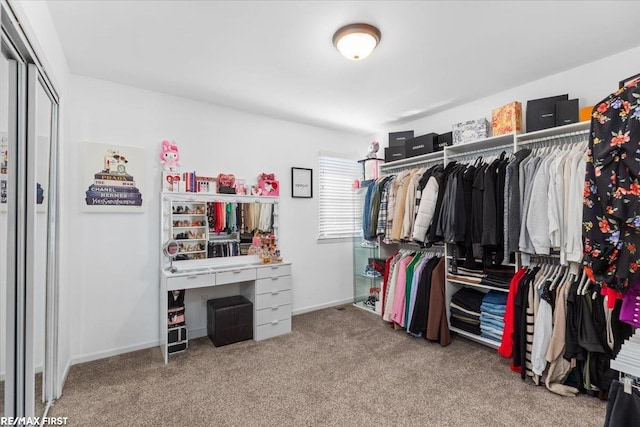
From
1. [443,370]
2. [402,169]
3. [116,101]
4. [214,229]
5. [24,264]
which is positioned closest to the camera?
[24,264]

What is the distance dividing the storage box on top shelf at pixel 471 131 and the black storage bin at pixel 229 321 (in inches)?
106

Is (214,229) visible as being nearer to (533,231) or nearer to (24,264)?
(24,264)

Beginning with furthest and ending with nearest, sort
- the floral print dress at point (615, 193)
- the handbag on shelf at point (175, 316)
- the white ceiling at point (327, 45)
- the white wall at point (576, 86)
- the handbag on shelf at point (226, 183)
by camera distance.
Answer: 1. the handbag on shelf at point (226, 183)
2. the handbag on shelf at point (175, 316)
3. the white wall at point (576, 86)
4. the white ceiling at point (327, 45)
5. the floral print dress at point (615, 193)

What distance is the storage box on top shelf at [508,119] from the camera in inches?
108

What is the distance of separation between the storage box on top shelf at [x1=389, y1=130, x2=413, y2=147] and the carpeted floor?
228 cm

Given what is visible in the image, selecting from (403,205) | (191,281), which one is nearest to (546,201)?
(403,205)

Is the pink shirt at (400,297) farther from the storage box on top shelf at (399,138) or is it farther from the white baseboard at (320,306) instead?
the storage box on top shelf at (399,138)

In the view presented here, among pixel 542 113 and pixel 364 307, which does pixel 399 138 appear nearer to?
pixel 542 113

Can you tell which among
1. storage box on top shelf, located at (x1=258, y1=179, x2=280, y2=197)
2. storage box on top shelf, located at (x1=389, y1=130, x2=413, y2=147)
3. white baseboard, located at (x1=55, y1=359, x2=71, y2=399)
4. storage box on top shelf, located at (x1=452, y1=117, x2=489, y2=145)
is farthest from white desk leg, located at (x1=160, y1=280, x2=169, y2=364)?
storage box on top shelf, located at (x1=452, y1=117, x2=489, y2=145)

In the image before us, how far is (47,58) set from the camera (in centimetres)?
183

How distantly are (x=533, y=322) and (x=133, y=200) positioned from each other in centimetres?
350

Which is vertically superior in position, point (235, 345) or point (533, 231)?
point (533, 231)

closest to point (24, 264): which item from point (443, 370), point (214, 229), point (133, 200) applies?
point (133, 200)

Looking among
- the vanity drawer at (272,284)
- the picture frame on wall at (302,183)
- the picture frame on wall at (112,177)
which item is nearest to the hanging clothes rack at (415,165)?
the picture frame on wall at (302,183)
